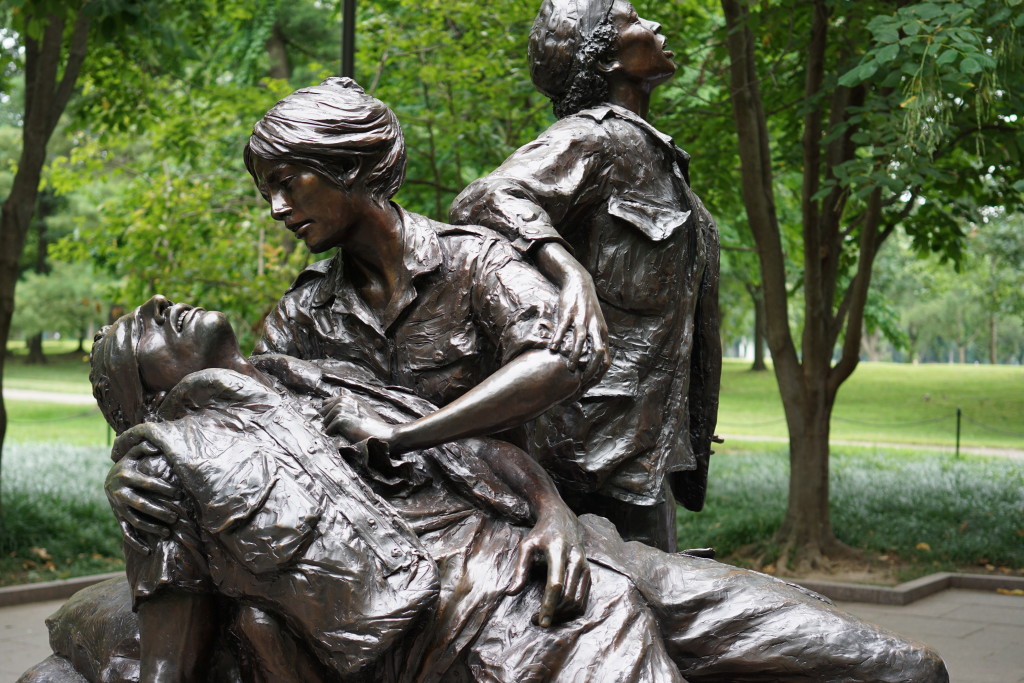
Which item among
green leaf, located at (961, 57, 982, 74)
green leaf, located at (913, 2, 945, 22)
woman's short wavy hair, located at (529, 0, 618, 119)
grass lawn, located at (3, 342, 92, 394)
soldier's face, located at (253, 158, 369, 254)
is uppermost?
green leaf, located at (913, 2, 945, 22)

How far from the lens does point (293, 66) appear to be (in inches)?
646

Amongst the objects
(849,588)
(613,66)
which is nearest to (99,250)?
(849,588)

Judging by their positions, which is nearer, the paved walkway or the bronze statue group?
the bronze statue group

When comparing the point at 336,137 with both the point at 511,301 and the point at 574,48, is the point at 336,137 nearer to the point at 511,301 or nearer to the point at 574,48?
the point at 511,301

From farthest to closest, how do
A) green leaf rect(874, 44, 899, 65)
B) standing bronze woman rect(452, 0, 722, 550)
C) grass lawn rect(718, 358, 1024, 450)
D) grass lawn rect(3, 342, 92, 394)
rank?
grass lawn rect(3, 342, 92, 394)
grass lawn rect(718, 358, 1024, 450)
green leaf rect(874, 44, 899, 65)
standing bronze woman rect(452, 0, 722, 550)

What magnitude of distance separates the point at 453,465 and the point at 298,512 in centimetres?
40

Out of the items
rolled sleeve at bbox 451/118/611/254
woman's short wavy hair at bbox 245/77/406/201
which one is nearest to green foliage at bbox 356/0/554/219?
rolled sleeve at bbox 451/118/611/254

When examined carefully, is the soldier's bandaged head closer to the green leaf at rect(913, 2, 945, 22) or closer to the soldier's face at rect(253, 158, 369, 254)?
the soldier's face at rect(253, 158, 369, 254)

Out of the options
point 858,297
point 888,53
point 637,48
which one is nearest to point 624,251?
point 637,48

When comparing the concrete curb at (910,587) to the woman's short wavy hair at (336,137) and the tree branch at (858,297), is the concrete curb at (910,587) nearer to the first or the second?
the tree branch at (858,297)

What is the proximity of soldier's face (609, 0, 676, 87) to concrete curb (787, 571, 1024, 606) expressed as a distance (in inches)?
202

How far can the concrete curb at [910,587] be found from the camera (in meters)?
7.63

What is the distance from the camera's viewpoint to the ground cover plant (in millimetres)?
8812

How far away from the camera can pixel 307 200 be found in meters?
2.45
